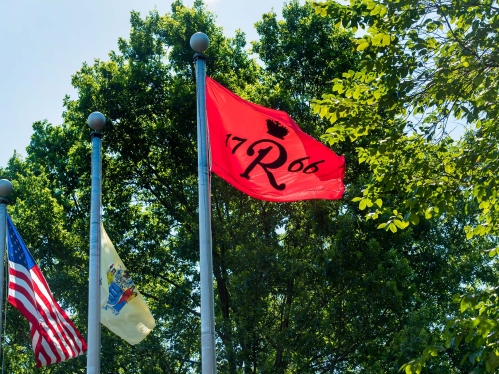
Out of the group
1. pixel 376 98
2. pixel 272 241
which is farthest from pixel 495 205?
pixel 272 241

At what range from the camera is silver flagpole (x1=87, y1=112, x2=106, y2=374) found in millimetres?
11422

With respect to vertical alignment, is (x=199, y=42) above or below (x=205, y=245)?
above

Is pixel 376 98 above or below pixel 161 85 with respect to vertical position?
below

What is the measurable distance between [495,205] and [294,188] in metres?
2.77

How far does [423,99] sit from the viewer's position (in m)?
9.30

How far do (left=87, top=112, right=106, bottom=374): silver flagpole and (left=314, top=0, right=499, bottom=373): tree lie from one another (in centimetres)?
465

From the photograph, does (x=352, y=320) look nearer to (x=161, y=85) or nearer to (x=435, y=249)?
(x=435, y=249)

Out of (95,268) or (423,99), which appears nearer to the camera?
(423,99)

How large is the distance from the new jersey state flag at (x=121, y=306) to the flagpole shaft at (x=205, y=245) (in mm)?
3350

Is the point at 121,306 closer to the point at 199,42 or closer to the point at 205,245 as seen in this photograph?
the point at 205,245

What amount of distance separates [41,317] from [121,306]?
174cm

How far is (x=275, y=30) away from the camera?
23328mm

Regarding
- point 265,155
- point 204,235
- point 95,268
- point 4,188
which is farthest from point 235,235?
point 204,235

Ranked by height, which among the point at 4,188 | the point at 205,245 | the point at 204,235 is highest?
the point at 4,188
